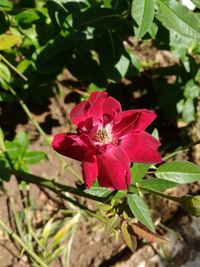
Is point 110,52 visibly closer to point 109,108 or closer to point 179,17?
point 179,17

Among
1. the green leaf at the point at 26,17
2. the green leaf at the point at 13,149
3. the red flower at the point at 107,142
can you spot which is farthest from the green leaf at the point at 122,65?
the red flower at the point at 107,142

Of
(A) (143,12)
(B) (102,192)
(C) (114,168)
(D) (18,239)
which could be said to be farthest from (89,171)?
(D) (18,239)

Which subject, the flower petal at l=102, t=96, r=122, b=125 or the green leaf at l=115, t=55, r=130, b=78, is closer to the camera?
the flower petal at l=102, t=96, r=122, b=125

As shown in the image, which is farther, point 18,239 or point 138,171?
point 18,239

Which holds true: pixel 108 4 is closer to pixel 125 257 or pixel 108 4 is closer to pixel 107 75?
pixel 107 75

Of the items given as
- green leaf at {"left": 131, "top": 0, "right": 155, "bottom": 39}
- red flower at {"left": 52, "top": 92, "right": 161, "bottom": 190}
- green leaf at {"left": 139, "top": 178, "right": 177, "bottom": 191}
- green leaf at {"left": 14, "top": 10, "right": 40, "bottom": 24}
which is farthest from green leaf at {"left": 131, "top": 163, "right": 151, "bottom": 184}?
green leaf at {"left": 14, "top": 10, "right": 40, "bottom": 24}

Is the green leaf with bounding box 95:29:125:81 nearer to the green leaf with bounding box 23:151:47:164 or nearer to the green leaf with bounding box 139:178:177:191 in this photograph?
the green leaf with bounding box 23:151:47:164

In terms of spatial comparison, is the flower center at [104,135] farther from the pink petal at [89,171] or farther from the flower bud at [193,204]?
the flower bud at [193,204]
